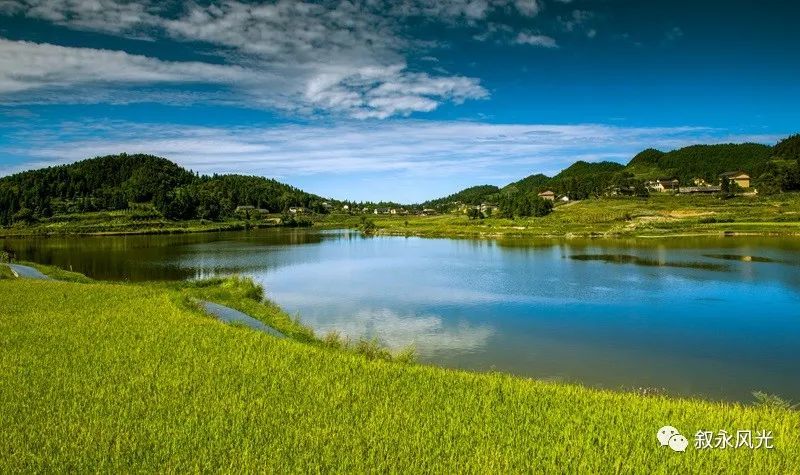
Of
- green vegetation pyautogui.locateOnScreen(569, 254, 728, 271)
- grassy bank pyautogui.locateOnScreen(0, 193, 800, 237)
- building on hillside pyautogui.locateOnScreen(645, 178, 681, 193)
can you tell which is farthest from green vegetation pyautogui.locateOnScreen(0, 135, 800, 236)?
green vegetation pyautogui.locateOnScreen(569, 254, 728, 271)

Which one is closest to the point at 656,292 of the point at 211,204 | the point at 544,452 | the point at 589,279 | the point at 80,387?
the point at 589,279

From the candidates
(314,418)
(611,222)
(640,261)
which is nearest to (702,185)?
(611,222)

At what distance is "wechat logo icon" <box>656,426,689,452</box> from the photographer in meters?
9.49

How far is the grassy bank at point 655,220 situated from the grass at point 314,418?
80484 mm

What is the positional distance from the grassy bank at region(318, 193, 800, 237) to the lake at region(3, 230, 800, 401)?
70.3 ft

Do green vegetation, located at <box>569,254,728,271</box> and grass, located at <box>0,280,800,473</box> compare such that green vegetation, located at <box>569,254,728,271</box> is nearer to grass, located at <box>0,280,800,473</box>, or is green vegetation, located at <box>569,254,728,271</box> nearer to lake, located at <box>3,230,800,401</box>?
lake, located at <box>3,230,800,401</box>

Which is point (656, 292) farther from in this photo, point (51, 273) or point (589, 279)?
point (51, 273)

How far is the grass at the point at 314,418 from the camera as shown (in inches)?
349

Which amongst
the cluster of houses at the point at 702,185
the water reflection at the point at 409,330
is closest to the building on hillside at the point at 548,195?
the cluster of houses at the point at 702,185

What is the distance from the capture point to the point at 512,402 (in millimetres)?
12258

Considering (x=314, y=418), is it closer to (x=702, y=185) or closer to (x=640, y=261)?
(x=640, y=261)

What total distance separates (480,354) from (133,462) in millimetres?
14758

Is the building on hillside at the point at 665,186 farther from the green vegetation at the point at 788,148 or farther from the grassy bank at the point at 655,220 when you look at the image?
the green vegetation at the point at 788,148

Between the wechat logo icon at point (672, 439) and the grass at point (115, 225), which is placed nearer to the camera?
the wechat logo icon at point (672, 439)
